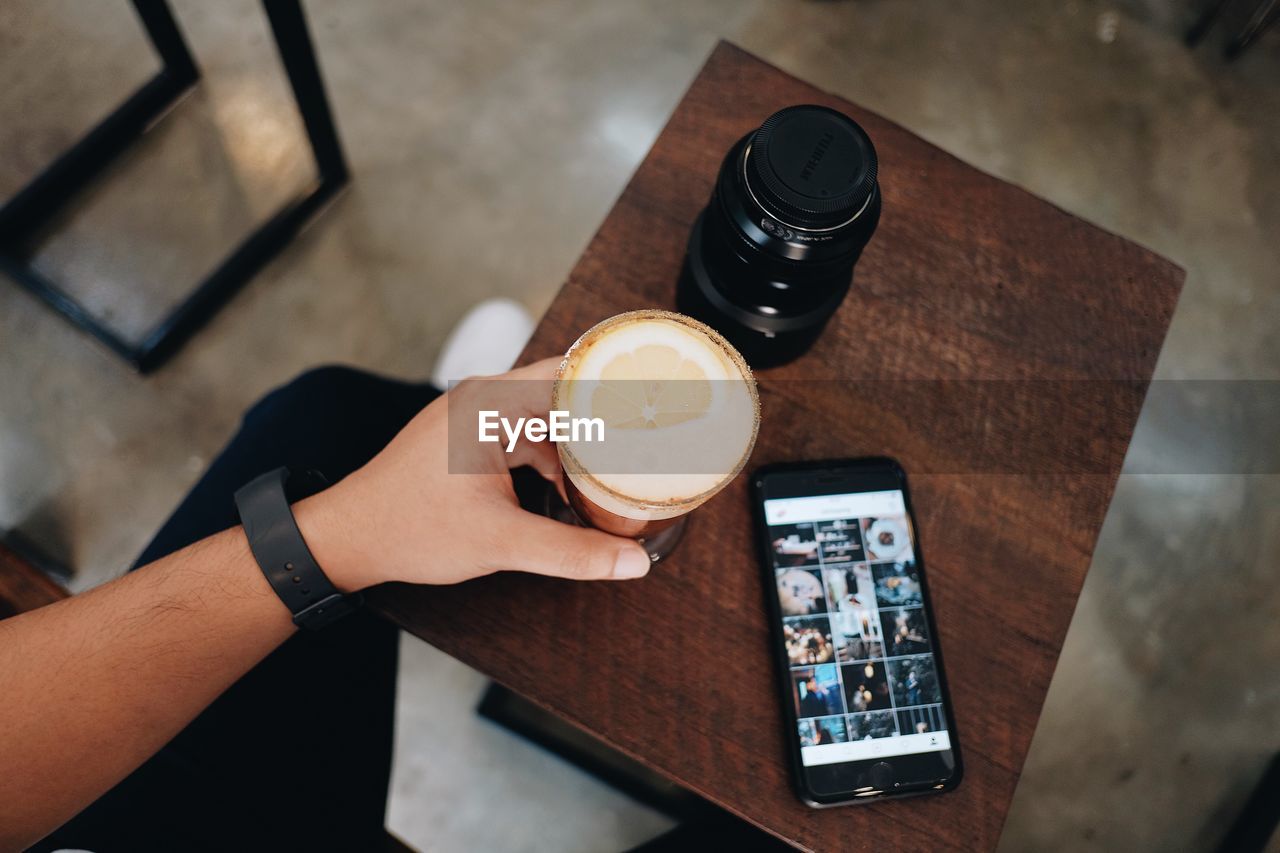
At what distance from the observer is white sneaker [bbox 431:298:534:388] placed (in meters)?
1.70

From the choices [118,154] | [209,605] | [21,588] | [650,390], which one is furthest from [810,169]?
[118,154]

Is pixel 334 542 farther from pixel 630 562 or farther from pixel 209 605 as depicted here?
pixel 630 562

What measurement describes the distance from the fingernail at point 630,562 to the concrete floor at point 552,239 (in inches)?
38.8

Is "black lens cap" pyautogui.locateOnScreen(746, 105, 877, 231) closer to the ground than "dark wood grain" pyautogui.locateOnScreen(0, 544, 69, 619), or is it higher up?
higher up

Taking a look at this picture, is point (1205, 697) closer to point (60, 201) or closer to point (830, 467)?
point (830, 467)

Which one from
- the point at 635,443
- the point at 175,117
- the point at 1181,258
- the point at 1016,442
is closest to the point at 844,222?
the point at 635,443

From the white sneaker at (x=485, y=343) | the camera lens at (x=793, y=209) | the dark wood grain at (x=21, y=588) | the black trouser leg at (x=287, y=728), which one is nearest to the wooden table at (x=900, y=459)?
the camera lens at (x=793, y=209)

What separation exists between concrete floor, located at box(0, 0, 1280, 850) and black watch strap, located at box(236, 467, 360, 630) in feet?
2.82

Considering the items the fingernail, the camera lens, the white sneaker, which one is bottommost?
the white sneaker

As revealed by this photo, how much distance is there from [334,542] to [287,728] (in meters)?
0.36

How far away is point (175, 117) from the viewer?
1.95 m

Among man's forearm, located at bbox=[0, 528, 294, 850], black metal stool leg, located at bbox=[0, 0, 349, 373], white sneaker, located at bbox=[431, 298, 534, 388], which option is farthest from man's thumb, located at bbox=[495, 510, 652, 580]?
black metal stool leg, located at bbox=[0, 0, 349, 373]

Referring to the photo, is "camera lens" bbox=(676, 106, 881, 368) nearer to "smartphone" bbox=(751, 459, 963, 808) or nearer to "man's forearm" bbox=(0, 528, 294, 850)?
"smartphone" bbox=(751, 459, 963, 808)

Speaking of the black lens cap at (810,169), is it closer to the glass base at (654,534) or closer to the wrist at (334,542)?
the glass base at (654,534)
